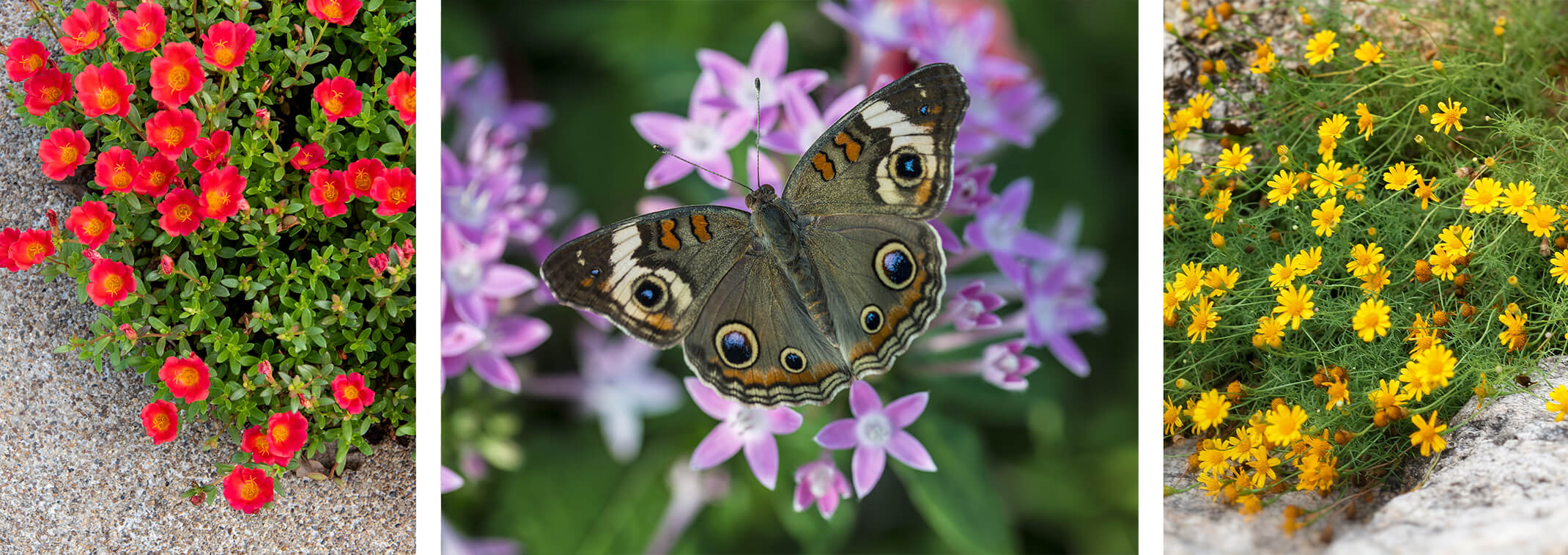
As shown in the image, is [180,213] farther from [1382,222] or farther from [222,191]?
[1382,222]

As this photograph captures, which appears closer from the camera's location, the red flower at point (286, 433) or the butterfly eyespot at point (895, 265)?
the butterfly eyespot at point (895, 265)

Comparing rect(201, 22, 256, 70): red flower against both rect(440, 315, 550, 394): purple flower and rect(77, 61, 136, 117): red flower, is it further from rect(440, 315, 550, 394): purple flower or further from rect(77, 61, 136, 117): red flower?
rect(440, 315, 550, 394): purple flower

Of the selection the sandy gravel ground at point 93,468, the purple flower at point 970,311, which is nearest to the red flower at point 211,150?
the sandy gravel ground at point 93,468

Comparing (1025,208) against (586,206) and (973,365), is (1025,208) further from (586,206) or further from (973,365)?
(586,206)

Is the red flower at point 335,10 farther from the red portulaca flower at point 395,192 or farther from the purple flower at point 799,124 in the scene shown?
the purple flower at point 799,124

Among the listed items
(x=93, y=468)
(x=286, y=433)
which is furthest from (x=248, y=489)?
(x=93, y=468)
